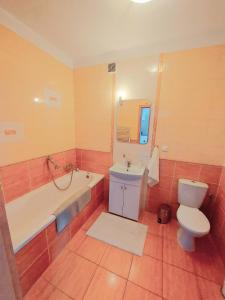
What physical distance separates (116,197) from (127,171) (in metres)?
0.47

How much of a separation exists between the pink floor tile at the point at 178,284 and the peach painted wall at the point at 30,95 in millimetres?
2090

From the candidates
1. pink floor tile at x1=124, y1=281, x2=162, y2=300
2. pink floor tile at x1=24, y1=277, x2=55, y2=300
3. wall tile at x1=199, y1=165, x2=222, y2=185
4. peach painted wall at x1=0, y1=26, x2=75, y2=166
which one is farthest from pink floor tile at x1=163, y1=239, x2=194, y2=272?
peach painted wall at x1=0, y1=26, x2=75, y2=166

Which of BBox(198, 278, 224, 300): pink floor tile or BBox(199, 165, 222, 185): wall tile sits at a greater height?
BBox(199, 165, 222, 185): wall tile

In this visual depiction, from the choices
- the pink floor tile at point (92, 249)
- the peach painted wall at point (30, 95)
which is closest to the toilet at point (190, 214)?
the pink floor tile at point (92, 249)

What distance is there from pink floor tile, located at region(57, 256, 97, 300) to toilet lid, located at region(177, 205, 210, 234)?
1.13 metres

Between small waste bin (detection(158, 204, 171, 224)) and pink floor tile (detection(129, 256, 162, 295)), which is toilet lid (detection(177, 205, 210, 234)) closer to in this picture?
small waste bin (detection(158, 204, 171, 224))

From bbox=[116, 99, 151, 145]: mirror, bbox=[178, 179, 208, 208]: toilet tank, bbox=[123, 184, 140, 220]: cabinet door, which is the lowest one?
bbox=[123, 184, 140, 220]: cabinet door

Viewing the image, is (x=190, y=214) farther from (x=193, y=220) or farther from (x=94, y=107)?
(x=94, y=107)

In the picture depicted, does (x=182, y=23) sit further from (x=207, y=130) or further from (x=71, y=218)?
(x=71, y=218)

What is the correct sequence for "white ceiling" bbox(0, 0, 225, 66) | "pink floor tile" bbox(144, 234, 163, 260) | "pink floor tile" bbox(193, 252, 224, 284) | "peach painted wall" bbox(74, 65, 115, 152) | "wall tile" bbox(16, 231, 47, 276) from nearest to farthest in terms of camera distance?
1. "wall tile" bbox(16, 231, 47, 276)
2. "white ceiling" bbox(0, 0, 225, 66)
3. "pink floor tile" bbox(193, 252, 224, 284)
4. "pink floor tile" bbox(144, 234, 163, 260)
5. "peach painted wall" bbox(74, 65, 115, 152)

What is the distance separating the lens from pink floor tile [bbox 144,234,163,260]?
5.16 feet

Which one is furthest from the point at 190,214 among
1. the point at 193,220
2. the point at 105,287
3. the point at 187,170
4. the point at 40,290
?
the point at 40,290

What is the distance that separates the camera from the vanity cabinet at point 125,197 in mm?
1993

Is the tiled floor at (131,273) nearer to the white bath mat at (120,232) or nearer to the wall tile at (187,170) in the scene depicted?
the white bath mat at (120,232)
